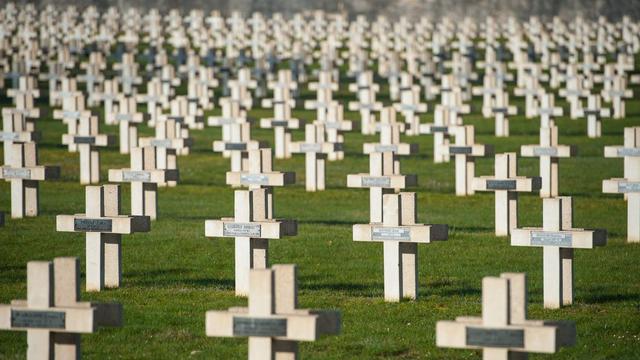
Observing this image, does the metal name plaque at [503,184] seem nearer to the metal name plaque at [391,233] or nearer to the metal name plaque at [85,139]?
the metal name plaque at [391,233]

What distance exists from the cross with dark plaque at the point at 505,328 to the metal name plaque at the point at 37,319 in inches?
87.6

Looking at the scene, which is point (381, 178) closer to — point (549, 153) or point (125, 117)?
point (549, 153)

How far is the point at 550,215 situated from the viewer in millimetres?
14883

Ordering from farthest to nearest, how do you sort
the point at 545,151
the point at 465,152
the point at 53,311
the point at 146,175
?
the point at 465,152 < the point at 545,151 < the point at 146,175 < the point at 53,311

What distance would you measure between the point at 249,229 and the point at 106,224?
135 cm

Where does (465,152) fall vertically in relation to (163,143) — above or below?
below

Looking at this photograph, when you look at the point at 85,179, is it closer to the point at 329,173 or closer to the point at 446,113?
the point at 329,173

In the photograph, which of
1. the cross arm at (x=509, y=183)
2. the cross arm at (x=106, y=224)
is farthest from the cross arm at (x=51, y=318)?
the cross arm at (x=509, y=183)

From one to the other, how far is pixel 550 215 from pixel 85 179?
1266 centimetres

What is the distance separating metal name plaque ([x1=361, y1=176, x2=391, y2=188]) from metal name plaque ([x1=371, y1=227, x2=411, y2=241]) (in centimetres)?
402

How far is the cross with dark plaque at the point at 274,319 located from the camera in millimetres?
9688

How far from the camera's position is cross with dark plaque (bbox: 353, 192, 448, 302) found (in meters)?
15.1

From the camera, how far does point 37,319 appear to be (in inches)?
407

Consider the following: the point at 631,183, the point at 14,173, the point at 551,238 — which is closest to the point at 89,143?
the point at 14,173
